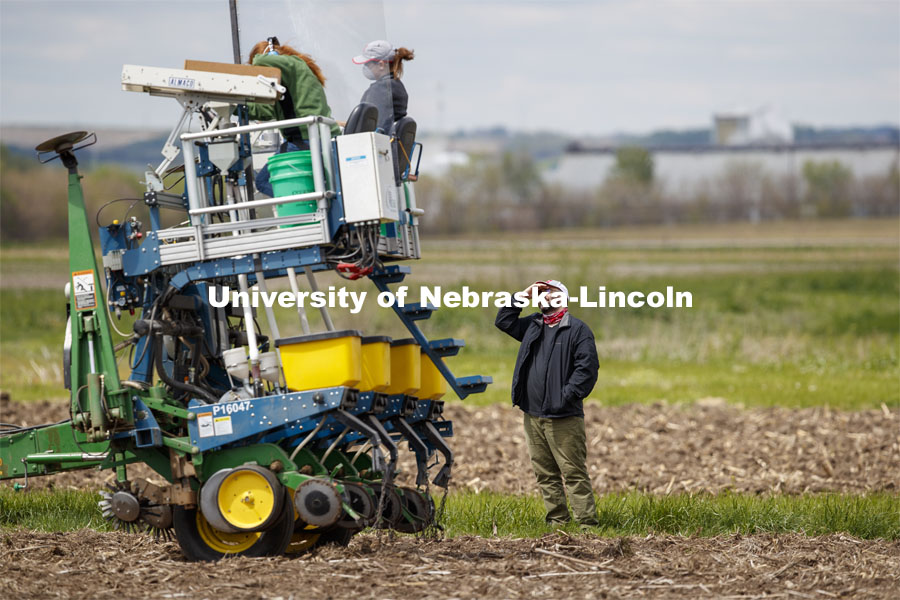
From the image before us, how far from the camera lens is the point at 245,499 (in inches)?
335

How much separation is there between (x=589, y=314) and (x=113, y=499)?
85.1ft

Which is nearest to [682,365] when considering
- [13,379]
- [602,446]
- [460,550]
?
[602,446]

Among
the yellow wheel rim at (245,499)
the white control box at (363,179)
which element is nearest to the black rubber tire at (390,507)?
the yellow wheel rim at (245,499)

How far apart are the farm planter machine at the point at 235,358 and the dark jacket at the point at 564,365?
1.31 metres

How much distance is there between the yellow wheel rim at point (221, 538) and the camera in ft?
28.8

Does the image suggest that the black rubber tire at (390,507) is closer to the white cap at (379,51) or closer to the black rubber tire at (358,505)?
the black rubber tire at (358,505)

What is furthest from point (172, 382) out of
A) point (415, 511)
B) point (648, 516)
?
point (648, 516)

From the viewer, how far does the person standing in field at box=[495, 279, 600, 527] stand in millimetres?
10234

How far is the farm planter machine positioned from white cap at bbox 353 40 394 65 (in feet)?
2.09

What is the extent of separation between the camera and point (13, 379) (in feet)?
80.4

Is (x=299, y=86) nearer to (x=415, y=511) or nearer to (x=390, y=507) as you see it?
(x=390, y=507)

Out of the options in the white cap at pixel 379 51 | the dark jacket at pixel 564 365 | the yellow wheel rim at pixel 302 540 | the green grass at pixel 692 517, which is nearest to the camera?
the yellow wheel rim at pixel 302 540

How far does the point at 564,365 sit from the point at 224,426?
3139mm

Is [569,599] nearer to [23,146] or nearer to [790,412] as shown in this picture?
[790,412]
